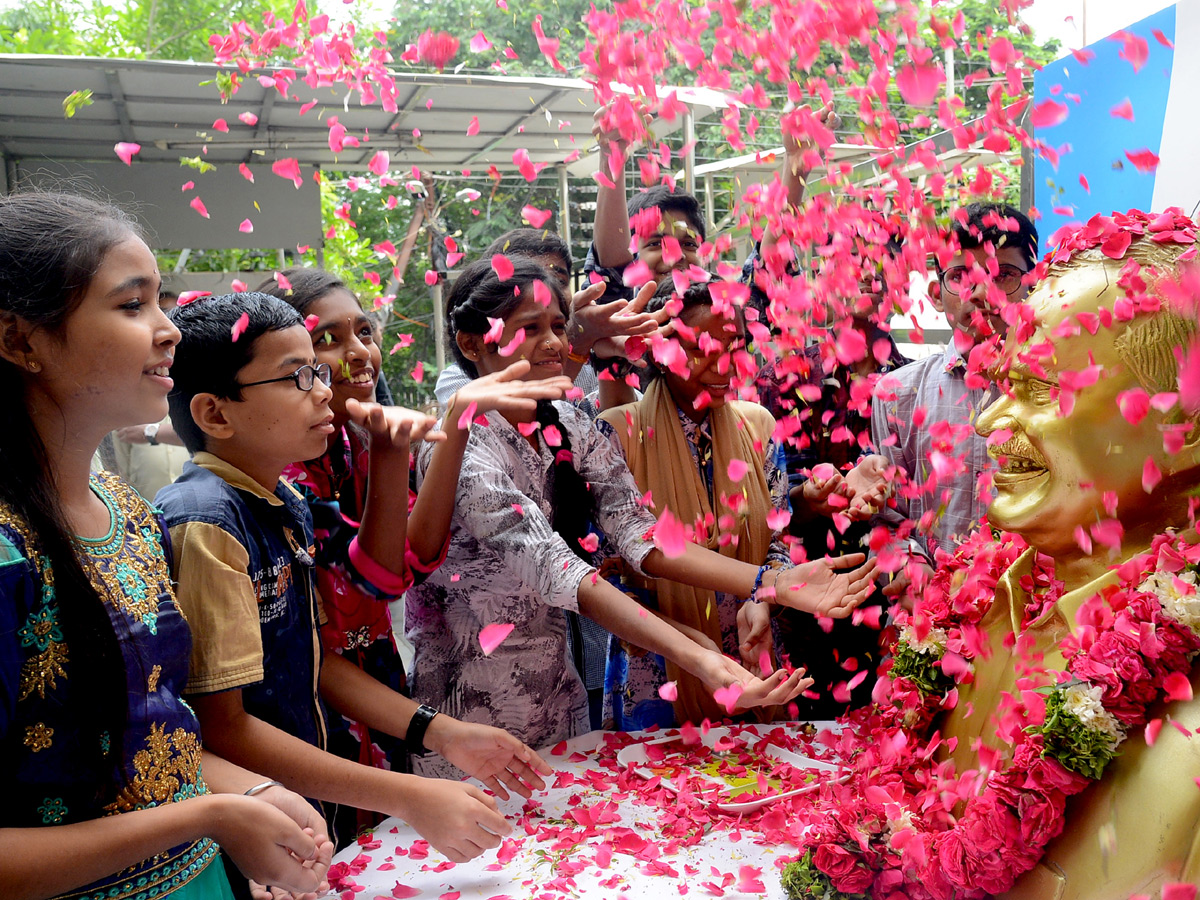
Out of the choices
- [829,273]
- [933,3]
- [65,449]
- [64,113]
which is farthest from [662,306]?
[64,113]

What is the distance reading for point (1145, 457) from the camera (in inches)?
56.6

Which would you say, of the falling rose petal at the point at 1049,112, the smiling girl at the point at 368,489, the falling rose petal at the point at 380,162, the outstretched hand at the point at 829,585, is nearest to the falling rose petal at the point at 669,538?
the outstretched hand at the point at 829,585

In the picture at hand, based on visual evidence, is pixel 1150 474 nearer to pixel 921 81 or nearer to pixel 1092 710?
pixel 1092 710

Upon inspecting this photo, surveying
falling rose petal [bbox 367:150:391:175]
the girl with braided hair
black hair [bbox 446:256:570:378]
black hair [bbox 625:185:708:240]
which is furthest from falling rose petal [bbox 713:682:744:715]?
falling rose petal [bbox 367:150:391:175]

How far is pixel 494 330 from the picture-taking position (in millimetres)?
2451

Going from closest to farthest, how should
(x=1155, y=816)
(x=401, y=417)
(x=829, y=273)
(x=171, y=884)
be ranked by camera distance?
(x=1155, y=816) → (x=171, y=884) → (x=401, y=417) → (x=829, y=273)

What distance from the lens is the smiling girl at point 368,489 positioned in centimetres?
205

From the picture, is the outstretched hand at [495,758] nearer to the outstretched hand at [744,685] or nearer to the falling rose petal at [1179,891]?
the outstretched hand at [744,685]

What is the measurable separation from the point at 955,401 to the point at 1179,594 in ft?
6.22

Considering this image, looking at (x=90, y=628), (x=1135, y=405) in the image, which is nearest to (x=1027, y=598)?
(x=1135, y=405)

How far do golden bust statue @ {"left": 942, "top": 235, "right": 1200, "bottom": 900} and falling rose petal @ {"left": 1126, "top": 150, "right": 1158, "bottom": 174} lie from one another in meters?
1.06

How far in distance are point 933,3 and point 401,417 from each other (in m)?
2.00

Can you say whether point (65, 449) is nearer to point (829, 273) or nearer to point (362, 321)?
point (362, 321)

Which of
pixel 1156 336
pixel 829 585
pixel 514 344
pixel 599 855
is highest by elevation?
pixel 1156 336
